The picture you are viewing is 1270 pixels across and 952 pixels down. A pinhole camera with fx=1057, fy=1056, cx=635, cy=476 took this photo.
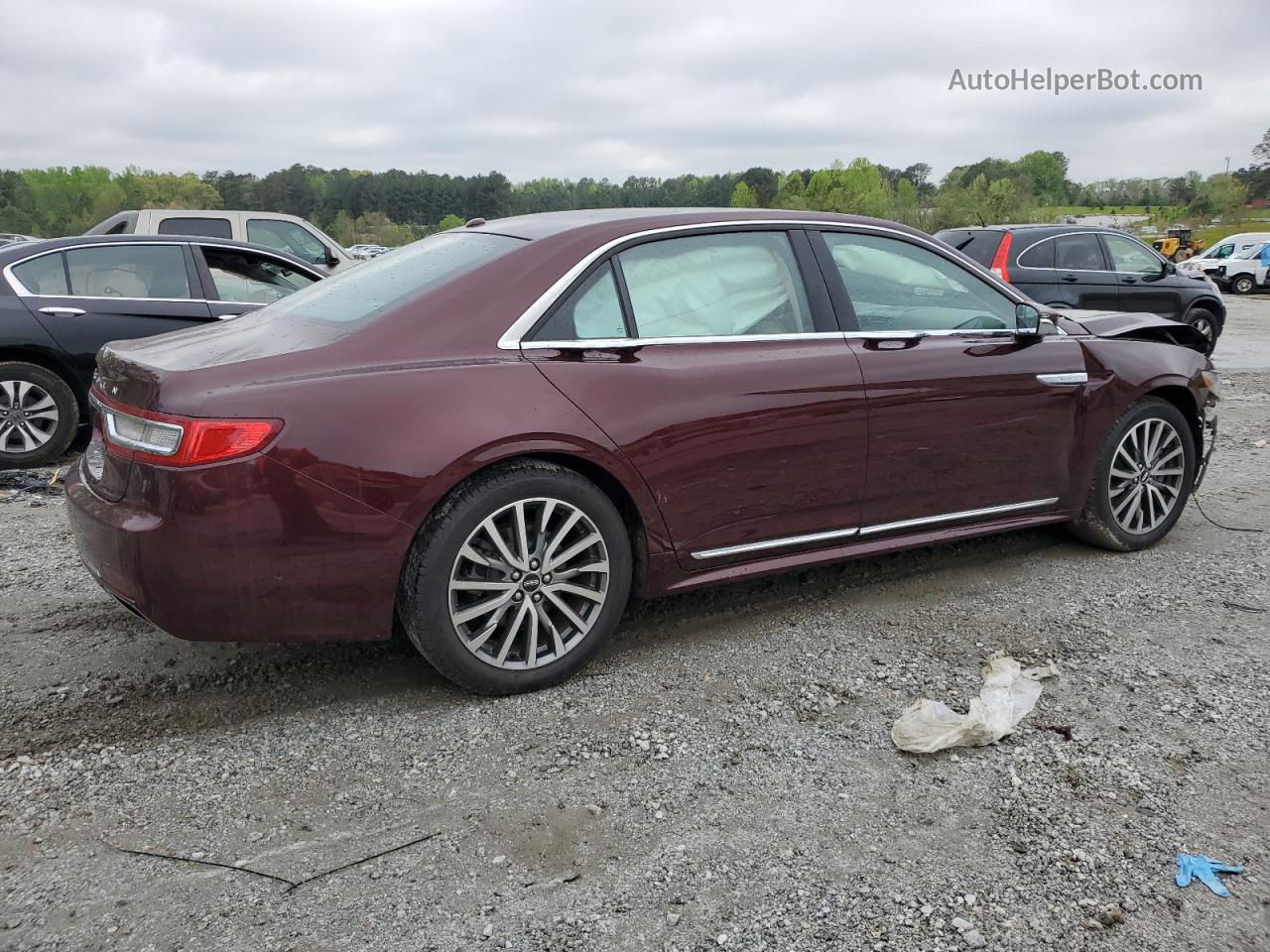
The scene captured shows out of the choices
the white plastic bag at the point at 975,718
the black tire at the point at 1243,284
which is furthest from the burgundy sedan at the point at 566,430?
the black tire at the point at 1243,284

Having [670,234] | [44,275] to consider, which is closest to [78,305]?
[44,275]

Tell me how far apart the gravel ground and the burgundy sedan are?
1.13ft

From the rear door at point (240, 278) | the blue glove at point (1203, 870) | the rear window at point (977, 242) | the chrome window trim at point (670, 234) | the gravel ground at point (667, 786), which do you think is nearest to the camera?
the gravel ground at point (667, 786)

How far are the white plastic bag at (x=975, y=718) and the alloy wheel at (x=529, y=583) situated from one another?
107cm

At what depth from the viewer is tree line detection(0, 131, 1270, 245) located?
7194cm

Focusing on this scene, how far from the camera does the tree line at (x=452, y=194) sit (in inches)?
2832

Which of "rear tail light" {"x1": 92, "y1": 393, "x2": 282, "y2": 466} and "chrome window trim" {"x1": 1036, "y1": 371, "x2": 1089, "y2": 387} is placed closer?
"rear tail light" {"x1": 92, "y1": 393, "x2": 282, "y2": 466}

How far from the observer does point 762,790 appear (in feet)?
9.58

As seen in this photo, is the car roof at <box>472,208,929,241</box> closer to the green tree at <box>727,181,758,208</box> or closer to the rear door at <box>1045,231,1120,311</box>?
the rear door at <box>1045,231,1120,311</box>

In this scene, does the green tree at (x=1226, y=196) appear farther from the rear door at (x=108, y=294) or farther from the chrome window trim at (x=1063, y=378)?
the rear door at (x=108, y=294)

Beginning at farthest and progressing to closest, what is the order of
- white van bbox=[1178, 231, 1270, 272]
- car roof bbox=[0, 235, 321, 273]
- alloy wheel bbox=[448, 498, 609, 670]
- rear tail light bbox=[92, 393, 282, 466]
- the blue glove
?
white van bbox=[1178, 231, 1270, 272] < car roof bbox=[0, 235, 321, 273] < alloy wheel bbox=[448, 498, 609, 670] < rear tail light bbox=[92, 393, 282, 466] < the blue glove

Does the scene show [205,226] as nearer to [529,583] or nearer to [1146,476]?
[529,583]

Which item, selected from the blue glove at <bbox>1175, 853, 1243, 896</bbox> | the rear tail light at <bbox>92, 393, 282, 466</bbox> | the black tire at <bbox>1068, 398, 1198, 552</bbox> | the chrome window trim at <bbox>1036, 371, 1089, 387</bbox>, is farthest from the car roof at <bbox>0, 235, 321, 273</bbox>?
the blue glove at <bbox>1175, 853, 1243, 896</bbox>

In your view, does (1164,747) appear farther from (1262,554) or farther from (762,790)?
(1262,554)
